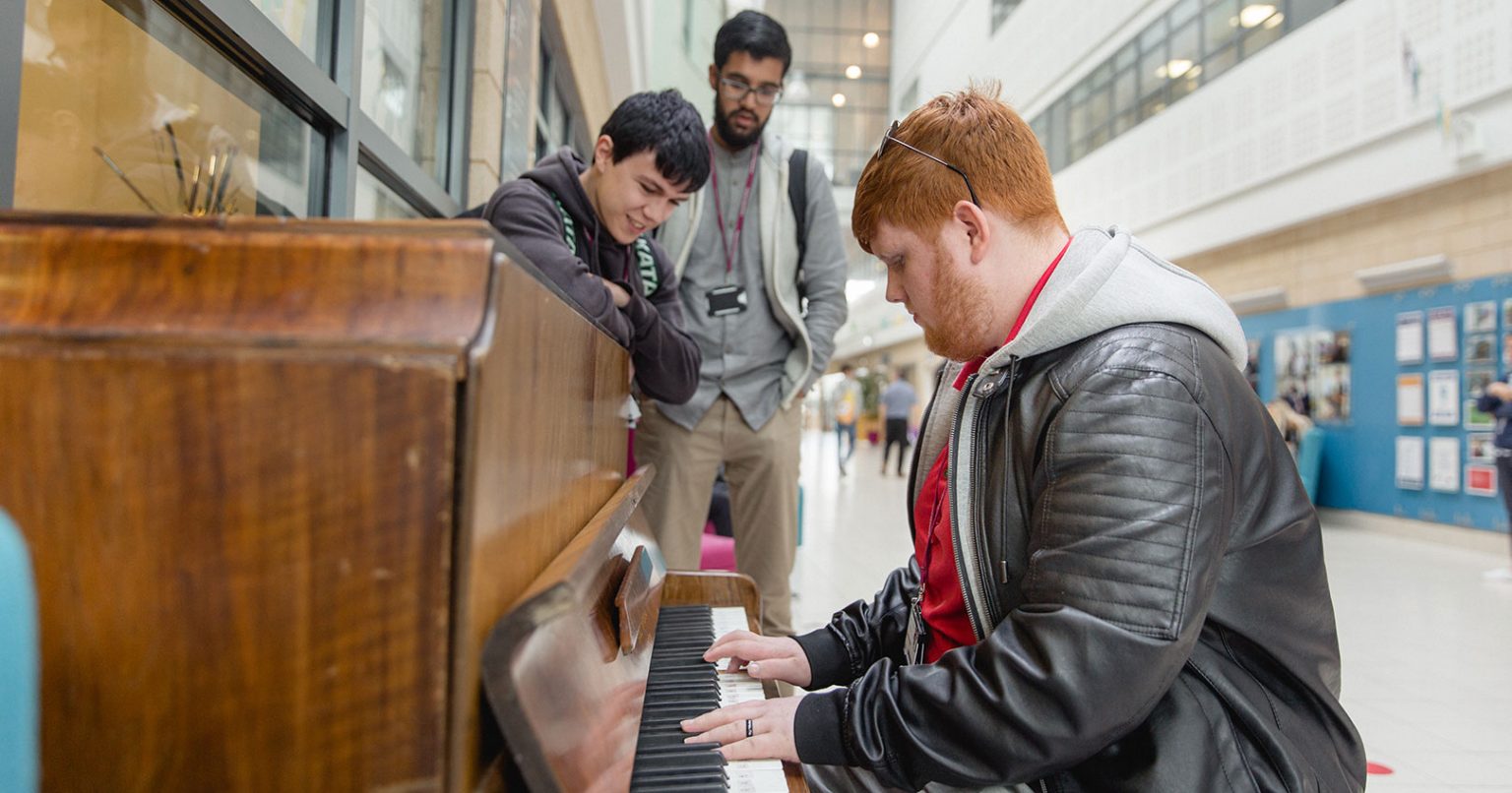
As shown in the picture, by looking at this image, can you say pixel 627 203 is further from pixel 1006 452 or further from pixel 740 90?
pixel 1006 452

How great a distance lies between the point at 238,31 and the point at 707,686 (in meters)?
1.37

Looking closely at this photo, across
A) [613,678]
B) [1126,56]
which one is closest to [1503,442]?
[613,678]

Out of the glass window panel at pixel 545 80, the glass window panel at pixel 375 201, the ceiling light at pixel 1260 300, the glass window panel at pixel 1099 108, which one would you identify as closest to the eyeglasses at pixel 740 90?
the glass window panel at pixel 375 201

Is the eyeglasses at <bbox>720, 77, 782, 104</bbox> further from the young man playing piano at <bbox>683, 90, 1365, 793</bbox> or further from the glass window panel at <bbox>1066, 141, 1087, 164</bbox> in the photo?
the glass window panel at <bbox>1066, 141, 1087, 164</bbox>

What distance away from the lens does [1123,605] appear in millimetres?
939

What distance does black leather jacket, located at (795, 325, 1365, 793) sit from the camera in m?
0.94

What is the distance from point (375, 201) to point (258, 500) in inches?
92.9

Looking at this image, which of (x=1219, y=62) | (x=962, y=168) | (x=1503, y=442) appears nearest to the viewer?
(x=962, y=168)

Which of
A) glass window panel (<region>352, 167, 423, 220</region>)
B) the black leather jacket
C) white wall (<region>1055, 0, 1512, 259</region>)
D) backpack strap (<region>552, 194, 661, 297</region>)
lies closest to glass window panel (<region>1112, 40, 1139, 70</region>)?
white wall (<region>1055, 0, 1512, 259</region>)

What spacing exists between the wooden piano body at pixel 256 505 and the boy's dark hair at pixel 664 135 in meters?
1.35

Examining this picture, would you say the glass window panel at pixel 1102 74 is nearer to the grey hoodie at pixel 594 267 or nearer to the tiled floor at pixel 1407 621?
the tiled floor at pixel 1407 621

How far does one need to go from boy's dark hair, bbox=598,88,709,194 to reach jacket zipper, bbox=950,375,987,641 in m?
0.95

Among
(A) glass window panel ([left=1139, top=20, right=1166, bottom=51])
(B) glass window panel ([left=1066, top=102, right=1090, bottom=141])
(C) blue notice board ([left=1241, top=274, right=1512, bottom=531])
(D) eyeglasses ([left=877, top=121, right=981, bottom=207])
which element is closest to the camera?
(D) eyeglasses ([left=877, top=121, right=981, bottom=207])

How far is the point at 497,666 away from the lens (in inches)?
23.3
